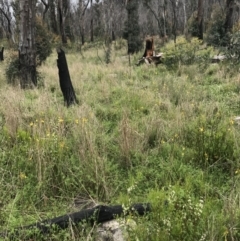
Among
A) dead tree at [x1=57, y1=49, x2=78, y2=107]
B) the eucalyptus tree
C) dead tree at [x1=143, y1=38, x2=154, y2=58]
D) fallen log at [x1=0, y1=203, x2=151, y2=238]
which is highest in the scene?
the eucalyptus tree

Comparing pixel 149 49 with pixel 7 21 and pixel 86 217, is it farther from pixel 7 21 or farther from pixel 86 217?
pixel 7 21

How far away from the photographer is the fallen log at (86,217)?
2.36m

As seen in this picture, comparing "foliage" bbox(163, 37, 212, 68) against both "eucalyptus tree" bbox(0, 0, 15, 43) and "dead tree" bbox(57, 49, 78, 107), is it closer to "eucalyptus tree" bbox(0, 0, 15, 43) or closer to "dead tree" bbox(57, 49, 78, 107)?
"dead tree" bbox(57, 49, 78, 107)

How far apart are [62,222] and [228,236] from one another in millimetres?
1225

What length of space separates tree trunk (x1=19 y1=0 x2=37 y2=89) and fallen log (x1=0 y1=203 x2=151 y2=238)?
19.1 ft

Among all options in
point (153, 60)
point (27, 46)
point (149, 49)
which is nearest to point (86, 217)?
point (27, 46)

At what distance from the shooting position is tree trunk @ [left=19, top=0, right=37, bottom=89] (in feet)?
25.5

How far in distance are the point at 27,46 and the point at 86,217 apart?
6.46 meters

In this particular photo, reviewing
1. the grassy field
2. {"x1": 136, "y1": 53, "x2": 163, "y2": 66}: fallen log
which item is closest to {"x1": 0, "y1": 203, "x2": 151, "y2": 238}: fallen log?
the grassy field

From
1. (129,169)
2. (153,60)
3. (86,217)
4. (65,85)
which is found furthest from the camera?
(153,60)

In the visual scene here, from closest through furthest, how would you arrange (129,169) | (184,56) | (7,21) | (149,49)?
(129,169) < (184,56) < (149,49) < (7,21)

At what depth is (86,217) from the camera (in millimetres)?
2500

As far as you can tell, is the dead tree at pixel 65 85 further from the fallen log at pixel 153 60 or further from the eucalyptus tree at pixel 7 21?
the eucalyptus tree at pixel 7 21

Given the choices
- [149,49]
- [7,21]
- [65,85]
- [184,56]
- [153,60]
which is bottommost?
[65,85]
